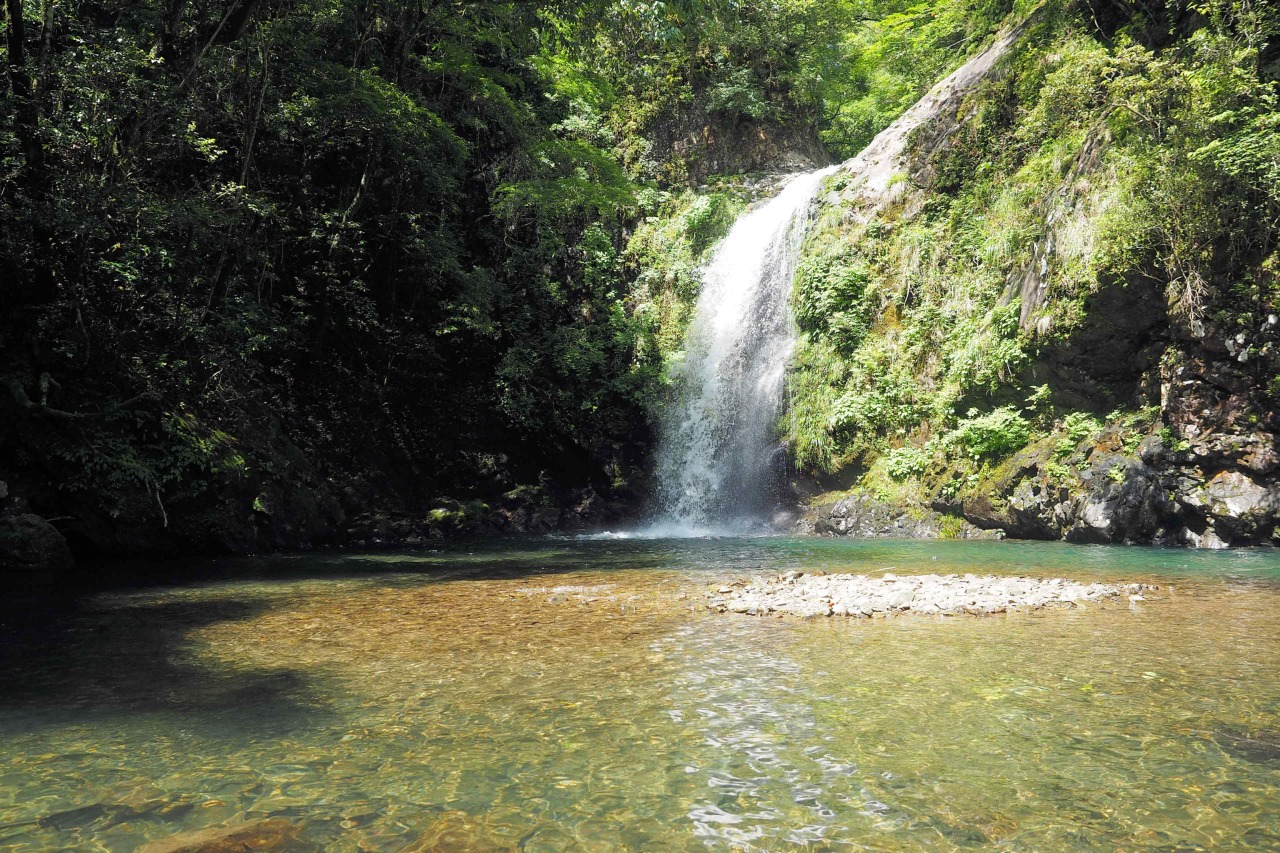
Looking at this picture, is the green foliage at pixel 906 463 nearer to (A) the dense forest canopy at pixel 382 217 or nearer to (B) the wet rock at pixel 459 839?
(A) the dense forest canopy at pixel 382 217

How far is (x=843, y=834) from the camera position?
2516 millimetres

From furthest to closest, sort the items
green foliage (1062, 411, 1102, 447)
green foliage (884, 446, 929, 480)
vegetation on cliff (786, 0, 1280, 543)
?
green foliage (884, 446, 929, 480)
green foliage (1062, 411, 1102, 447)
vegetation on cliff (786, 0, 1280, 543)

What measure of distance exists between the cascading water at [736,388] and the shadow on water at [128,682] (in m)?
11.4

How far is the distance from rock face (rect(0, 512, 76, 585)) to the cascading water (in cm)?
1006

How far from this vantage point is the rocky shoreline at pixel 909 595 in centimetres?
622

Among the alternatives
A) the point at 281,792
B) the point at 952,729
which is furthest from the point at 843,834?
the point at 281,792

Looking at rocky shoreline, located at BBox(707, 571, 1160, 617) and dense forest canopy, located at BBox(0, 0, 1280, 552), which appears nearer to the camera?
rocky shoreline, located at BBox(707, 571, 1160, 617)

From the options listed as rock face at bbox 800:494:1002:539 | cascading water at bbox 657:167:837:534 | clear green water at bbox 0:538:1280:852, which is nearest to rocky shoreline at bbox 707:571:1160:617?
clear green water at bbox 0:538:1280:852

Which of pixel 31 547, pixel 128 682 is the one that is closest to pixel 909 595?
pixel 128 682

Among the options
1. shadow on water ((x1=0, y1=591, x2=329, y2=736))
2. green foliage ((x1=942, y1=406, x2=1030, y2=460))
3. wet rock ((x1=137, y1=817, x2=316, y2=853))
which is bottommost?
shadow on water ((x1=0, y1=591, x2=329, y2=736))

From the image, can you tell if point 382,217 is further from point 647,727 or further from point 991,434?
point 647,727

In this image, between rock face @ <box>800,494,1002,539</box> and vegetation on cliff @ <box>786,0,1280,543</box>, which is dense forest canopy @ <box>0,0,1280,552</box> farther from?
rock face @ <box>800,494,1002,539</box>

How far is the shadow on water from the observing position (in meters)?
3.70

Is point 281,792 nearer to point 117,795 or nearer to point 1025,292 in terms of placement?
point 117,795
